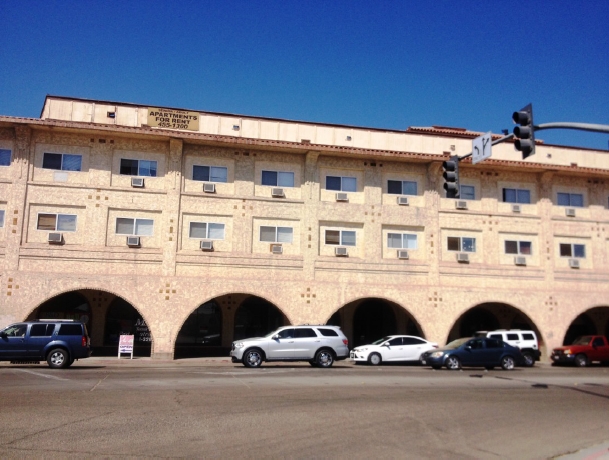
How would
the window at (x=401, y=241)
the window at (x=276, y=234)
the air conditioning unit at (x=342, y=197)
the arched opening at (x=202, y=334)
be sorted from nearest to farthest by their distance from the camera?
the window at (x=276, y=234)
the air conditioning unit at (x=342, y=197)
the window at (x=401, y=241)
the arched opening at (x=202, y=334)

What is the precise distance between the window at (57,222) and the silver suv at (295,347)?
32.6 feet

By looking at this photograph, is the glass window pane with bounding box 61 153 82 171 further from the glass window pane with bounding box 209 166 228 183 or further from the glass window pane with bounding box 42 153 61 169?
the glass window pane with bounding box 209 166 228 183

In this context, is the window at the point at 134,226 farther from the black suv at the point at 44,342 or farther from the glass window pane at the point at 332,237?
the glass window pane at the point at 332,237

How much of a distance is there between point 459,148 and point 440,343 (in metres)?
10.4

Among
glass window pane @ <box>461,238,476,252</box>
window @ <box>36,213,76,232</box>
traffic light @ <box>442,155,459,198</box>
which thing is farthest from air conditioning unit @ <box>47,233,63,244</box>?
glass window pane @ <box>461,238,476,252</box>

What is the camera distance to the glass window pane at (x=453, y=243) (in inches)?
1289

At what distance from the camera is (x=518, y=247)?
3362 cm

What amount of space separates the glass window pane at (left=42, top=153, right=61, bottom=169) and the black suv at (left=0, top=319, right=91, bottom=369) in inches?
364

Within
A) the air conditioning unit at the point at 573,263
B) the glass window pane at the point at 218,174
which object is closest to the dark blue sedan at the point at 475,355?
the air conditioning unit at the point at 573,263

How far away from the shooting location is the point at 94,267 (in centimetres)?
2839

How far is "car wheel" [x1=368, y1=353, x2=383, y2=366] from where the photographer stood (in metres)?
28.5

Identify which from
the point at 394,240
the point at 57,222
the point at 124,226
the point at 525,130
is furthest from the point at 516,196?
the point at 57,222

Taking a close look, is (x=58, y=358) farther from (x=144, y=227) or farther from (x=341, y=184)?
(x=341, y=184)

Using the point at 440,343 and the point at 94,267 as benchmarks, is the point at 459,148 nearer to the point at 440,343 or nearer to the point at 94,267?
the point at 440,343
